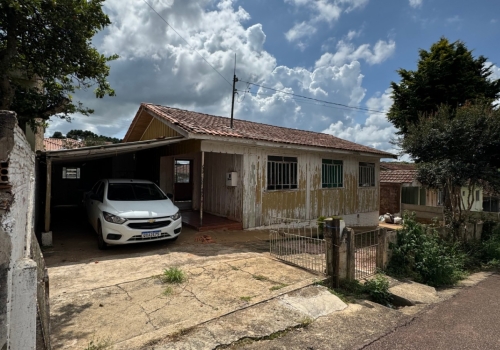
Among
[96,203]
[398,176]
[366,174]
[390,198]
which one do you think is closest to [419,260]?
[96,203]

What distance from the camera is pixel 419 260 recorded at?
20.2 ft

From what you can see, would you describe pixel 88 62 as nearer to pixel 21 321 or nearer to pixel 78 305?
pixel 78 305

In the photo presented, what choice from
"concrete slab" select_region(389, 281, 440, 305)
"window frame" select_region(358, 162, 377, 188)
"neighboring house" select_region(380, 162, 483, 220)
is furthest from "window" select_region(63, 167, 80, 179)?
"neighboring house" select_region(380, 162, 483, 220)

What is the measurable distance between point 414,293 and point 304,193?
240 inches

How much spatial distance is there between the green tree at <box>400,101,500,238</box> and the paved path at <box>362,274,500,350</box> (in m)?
3.95

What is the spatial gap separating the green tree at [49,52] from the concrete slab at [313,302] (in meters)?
6.82

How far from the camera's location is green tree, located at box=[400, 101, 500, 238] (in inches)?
311

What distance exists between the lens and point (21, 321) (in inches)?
66.9

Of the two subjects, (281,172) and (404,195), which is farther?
(404,195)

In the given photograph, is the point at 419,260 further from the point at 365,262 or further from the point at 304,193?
the point at 304,193

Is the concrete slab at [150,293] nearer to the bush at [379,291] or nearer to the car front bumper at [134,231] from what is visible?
the car front bumper at [134,231]

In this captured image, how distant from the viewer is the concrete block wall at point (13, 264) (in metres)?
1.54

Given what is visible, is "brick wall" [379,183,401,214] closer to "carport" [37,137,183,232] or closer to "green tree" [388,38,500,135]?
"green tree" [388,38,500,135]

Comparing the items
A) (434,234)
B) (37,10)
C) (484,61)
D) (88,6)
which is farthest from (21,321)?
(484,61)
